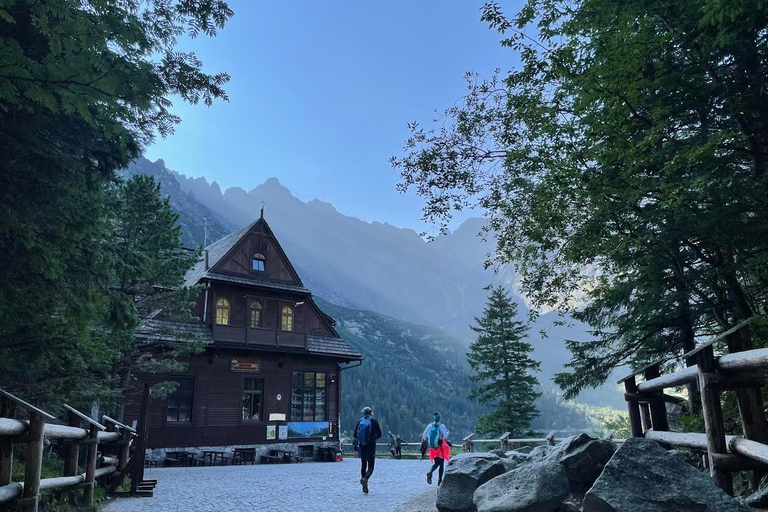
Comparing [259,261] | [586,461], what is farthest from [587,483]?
[259,261]

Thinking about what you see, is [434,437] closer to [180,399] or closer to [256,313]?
[180,399]

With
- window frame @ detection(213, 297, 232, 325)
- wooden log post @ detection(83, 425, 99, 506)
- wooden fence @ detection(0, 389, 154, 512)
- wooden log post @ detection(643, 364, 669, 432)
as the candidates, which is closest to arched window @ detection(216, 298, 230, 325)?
window frame @ detection(213, 297, 232, 325)

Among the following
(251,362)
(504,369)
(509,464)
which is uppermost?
(251,362)

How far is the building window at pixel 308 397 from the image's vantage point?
28266 millimetres

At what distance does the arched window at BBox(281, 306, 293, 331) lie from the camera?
28469 mm

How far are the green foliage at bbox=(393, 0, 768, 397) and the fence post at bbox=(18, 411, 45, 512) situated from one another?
7717 millimetres

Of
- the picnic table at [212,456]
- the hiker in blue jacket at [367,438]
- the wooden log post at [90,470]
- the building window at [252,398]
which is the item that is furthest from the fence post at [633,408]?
the building window at [252,398]

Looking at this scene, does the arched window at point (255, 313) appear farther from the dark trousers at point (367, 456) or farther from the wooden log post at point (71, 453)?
the wooden log post at point (71, 453)

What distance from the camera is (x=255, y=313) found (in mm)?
27562

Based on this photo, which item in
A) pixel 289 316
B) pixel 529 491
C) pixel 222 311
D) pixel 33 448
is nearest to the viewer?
pixel 33 448

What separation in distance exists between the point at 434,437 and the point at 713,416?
843 cm

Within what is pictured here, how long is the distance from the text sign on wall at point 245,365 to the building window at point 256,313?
181 cm

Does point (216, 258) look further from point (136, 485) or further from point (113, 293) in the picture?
point (113, 293)

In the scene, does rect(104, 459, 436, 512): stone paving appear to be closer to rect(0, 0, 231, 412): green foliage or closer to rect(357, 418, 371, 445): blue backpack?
rect(357, 418, 371, 445): blue backpack
